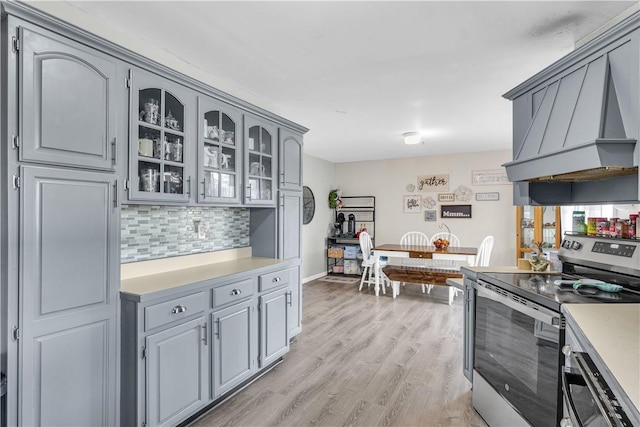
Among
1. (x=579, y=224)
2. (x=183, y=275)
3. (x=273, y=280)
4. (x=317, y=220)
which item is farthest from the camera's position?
(x=317, y=220)

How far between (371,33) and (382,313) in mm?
3434

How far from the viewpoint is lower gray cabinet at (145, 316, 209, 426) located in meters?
1.94

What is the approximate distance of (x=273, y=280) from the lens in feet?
9.61

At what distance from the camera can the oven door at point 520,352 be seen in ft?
5.32

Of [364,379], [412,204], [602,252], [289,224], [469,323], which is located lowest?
[364,379]

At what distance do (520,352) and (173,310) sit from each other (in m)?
1.91

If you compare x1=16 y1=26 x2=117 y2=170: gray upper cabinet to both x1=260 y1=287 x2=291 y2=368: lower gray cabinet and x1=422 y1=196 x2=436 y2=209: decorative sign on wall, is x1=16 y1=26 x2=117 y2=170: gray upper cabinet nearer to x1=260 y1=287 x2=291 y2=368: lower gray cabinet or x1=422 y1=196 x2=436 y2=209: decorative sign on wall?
x1=260 y1=287 x2=291 y2=368: lower gray cabinet

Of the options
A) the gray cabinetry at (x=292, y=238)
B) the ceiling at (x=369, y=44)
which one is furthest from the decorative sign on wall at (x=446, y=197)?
the gray cabinetry at (x=292, y=238)

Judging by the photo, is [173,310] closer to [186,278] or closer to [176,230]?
[186,278]

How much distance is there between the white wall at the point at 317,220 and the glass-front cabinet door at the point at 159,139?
13.4 ft

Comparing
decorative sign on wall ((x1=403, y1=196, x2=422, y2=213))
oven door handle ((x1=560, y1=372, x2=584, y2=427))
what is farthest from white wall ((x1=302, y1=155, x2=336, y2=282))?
oven door handle ((x1=560, y1=372, x2=584, y2=427))

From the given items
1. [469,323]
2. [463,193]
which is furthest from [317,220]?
[469,323]

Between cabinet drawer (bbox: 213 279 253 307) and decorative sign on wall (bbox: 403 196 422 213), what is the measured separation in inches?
187

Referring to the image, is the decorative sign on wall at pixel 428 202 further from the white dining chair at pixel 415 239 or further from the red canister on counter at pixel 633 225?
the red canister on counter at pixel 633 225
